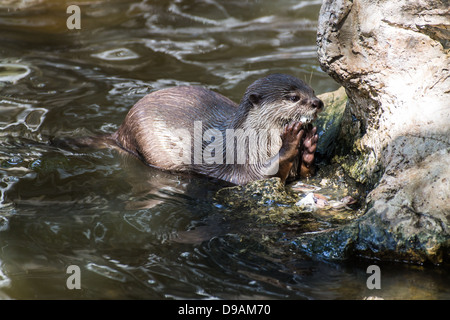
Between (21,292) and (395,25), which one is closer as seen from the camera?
(21,292)

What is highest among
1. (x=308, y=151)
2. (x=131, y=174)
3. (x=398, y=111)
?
(x=398, y=111)

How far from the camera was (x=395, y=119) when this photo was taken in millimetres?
3104

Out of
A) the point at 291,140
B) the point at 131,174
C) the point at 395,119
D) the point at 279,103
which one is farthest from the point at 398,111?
the point at 131,174

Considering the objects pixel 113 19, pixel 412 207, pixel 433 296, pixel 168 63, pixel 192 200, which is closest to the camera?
pixel 433 296

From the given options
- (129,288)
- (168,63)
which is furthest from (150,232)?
(168,63)

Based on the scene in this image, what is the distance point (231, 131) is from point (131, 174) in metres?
0.71

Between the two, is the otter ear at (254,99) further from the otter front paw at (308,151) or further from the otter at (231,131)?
Answer: the otter front paw at (308,151)

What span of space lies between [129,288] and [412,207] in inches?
52.2

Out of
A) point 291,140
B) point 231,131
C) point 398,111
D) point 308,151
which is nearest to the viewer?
point 398,111

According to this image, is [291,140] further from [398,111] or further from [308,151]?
[398,111]

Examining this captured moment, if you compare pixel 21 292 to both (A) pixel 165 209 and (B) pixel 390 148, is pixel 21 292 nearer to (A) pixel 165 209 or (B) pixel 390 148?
(A) pixel 165 209

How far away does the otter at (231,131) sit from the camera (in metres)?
3.70

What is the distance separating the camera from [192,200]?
3.55 m

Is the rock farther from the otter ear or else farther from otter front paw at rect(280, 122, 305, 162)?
the otter ear
